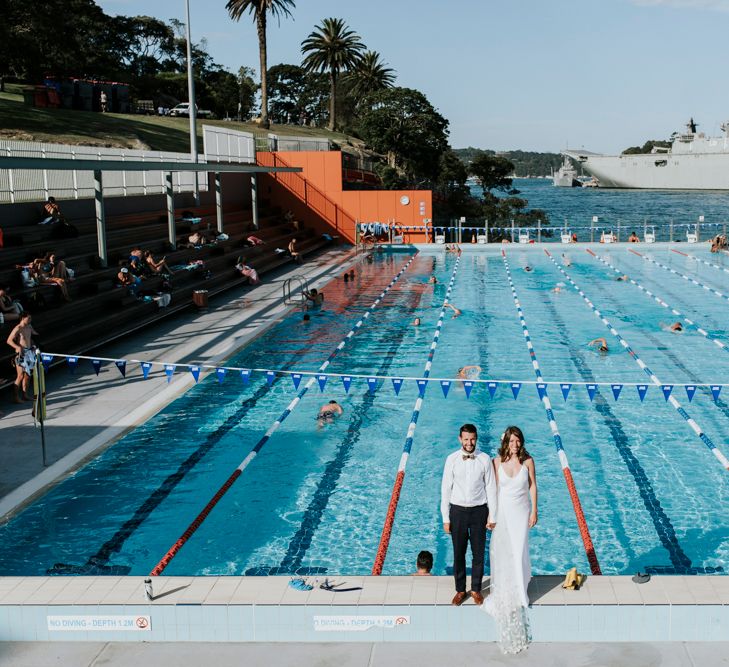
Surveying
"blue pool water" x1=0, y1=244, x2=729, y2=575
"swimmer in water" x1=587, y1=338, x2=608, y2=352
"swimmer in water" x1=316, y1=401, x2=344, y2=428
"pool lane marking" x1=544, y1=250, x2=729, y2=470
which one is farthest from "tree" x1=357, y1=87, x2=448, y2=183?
"swimmer in water" x1=316, y1=401, x2=344, y2=428

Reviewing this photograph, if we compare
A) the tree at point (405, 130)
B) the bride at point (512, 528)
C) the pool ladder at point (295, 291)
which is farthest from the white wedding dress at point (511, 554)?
the tree at point (405, 130)

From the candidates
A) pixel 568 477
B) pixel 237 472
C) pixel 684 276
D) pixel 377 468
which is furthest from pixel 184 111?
pixel 568 477

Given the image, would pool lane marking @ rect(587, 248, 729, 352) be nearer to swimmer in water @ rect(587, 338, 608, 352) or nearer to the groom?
swimmer in water @ rect(587, 338, 608, 352)

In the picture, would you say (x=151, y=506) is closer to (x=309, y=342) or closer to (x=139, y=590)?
(x=139, y=590)

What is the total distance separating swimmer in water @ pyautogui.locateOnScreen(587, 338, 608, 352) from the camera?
53.4 feet

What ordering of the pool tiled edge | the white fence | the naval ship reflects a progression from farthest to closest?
the naval ship < the white fence < the pool tiled edge

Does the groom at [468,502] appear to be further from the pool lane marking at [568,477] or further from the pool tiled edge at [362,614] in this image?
the pool lane marking at [568,477]

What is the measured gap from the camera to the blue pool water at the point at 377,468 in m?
7.97

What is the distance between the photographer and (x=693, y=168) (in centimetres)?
14525

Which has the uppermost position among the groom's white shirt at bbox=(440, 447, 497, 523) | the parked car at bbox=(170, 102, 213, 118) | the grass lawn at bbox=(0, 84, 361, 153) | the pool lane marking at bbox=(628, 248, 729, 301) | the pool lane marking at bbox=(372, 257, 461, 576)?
the parked car at bbox=(170, 102, 213, 118)

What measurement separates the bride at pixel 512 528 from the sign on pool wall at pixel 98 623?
2.39 metres

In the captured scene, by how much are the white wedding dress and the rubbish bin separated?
594 inches

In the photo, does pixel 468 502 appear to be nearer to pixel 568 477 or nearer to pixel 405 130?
pixel 568 477

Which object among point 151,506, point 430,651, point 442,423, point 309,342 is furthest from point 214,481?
point 309,342
